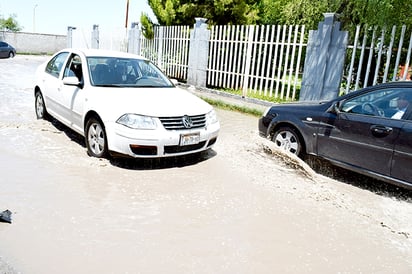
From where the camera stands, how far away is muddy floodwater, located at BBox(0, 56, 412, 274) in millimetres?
3211

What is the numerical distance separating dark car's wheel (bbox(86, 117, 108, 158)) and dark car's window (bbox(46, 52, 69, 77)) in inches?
74.2

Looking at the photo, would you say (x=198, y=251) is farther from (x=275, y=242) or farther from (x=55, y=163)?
(x=55, y=163)

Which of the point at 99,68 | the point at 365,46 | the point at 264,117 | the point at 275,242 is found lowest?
the point at 275,242

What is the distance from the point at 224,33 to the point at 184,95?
7857 mm

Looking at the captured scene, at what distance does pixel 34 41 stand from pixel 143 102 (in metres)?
38.3

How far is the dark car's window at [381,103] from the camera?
483cm

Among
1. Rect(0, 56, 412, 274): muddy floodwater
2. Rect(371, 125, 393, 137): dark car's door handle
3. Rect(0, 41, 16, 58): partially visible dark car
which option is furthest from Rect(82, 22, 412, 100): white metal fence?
Rect(0, 41, 16, 58): partially visible dark car

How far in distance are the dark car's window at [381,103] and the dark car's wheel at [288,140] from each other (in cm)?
87

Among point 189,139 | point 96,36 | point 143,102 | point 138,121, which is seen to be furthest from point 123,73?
point 96,36

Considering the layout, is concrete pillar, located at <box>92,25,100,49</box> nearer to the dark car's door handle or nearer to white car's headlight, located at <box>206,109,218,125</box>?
white car's headlight, located at <box>206,109,218,125</box>

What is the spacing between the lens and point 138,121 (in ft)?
16.2

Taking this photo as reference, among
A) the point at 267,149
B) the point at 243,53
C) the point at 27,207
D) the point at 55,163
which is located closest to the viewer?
the point at 27,207

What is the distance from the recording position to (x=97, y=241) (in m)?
3.39

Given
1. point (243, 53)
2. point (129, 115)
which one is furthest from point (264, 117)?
point (243, 53)
